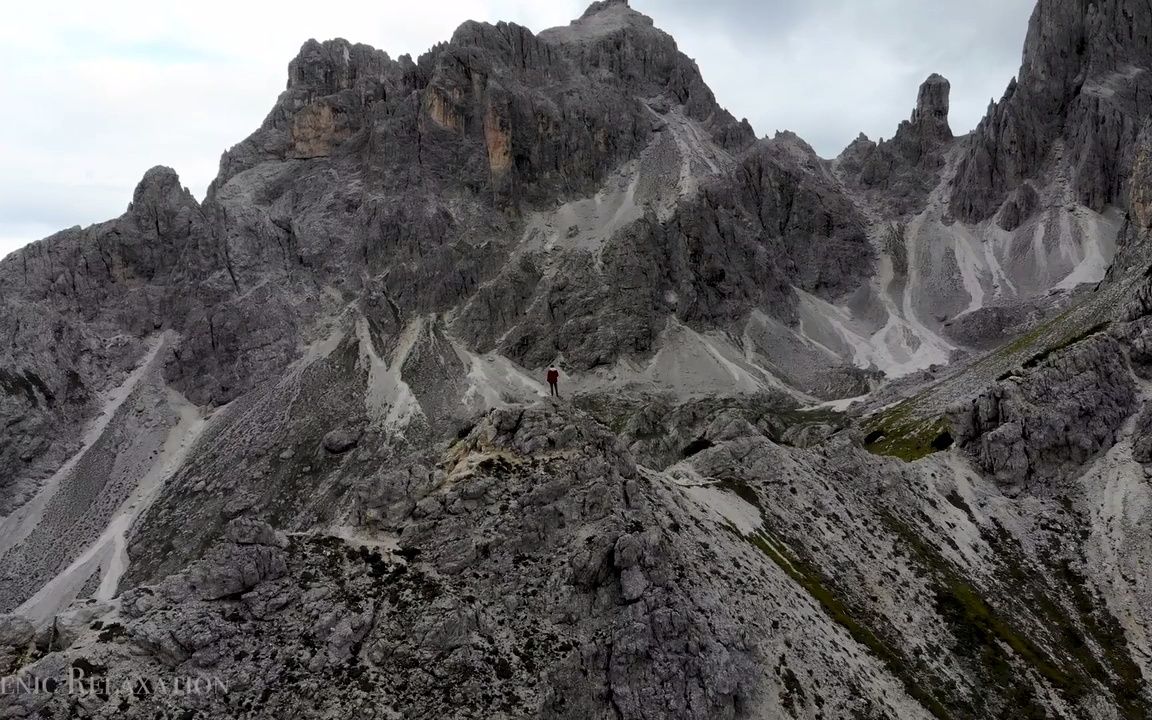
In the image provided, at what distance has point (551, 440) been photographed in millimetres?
47438

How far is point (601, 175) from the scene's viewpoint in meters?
200

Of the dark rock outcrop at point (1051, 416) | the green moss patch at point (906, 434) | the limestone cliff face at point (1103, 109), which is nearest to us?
the dark rock outcrop at point (1051, 416)

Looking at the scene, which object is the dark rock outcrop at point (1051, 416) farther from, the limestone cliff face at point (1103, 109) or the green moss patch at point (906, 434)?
the limestone cliff face at point (1103, 109)

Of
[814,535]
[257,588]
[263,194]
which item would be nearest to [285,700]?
[257,588]

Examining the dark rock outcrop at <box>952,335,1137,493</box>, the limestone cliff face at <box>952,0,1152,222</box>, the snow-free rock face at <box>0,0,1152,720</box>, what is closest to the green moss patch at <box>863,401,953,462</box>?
the snow-free rock face at <box>0,0,1152,720</box>

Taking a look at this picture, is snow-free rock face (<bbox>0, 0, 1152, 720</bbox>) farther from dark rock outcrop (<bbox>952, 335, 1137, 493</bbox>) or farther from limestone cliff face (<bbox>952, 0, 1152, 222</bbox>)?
limestone cliff face (<bbox>952, 0, 1152, 222</bbox>)

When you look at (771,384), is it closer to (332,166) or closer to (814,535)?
(814,535)

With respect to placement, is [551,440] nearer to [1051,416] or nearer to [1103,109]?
[1051,416]

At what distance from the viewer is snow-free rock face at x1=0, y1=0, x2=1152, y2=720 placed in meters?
35.8

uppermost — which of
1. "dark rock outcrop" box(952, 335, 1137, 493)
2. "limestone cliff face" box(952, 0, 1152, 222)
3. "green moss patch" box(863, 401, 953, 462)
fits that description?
"limestone cliff face" box(952, 0, 1152, 222)

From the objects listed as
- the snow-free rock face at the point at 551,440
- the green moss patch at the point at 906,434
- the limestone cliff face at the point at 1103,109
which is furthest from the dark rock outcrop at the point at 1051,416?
the limestone cliff face at the point at 1103,109

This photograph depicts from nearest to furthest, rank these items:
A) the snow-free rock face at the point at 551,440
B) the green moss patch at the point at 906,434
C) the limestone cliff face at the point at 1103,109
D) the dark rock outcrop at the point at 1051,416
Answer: the snow-free rock face at the point at 551,440, the dark rock outcrop at the point at 1051,416, the green moss patch at the point at 906,434, the limestone cliff face at the point at 1103,109

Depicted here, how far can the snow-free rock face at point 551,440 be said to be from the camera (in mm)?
35812

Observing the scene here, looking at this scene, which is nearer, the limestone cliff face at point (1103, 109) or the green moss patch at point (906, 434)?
the green moss patch at point (906, 434)
